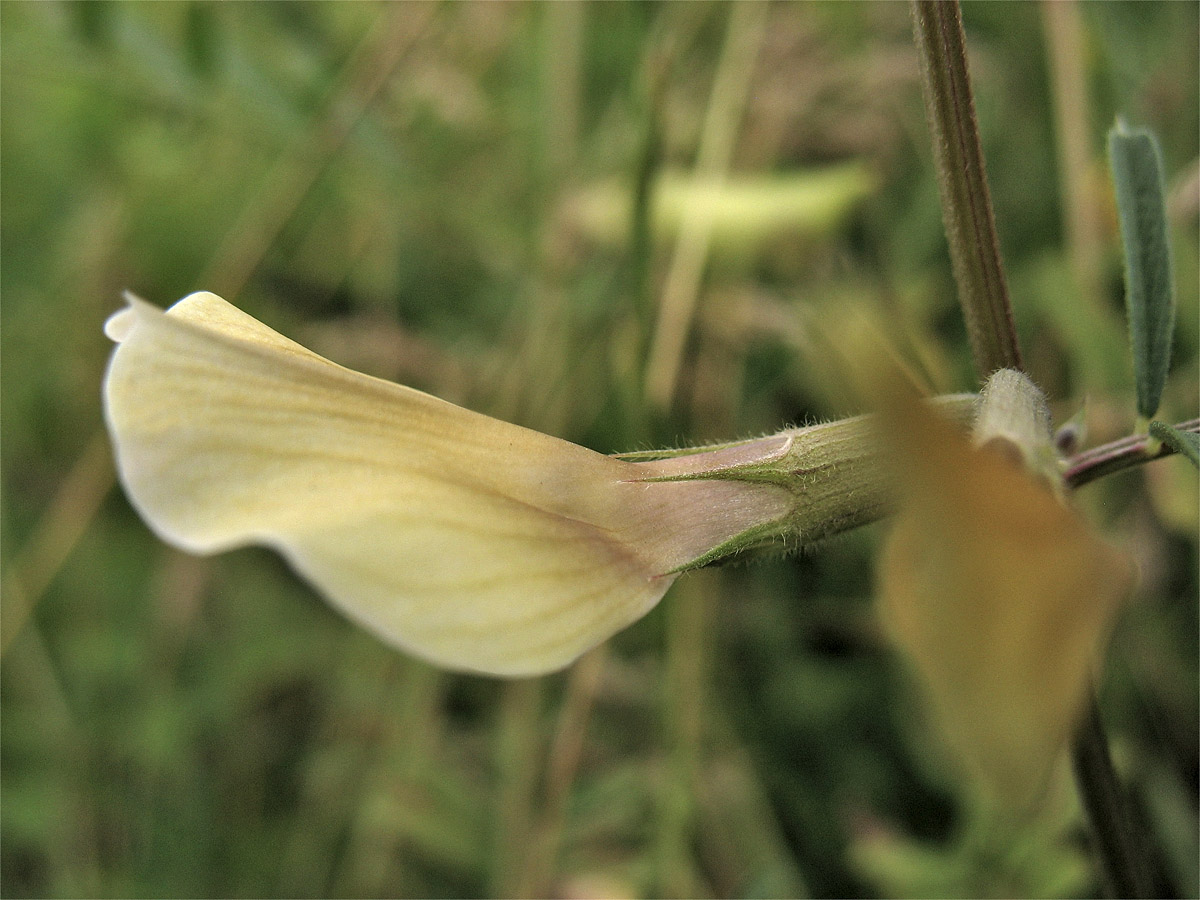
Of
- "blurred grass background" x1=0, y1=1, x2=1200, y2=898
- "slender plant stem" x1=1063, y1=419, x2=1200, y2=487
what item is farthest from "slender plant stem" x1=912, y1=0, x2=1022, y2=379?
"blurred grass background" x1=0, y1=1, x2=1200, y2=898

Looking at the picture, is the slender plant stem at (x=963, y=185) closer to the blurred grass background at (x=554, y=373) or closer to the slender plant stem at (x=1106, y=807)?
the slender plant stem at (x=1106, y=807)

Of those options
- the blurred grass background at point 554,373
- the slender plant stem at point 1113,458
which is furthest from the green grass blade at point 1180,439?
the blurred grass background at point 554,373

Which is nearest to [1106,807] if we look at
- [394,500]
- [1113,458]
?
[1113,458]

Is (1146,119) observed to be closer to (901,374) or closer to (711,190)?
(711,190)

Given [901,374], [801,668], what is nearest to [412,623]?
[901,374]

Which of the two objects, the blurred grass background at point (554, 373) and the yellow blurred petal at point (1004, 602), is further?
the blurred grass background at point (554, 373)

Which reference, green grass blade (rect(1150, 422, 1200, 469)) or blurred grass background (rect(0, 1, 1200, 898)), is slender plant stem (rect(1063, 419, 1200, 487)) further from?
blurred grass background (rect(0, 1, 1200, 898))

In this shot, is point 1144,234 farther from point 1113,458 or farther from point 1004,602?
point 1004,602
